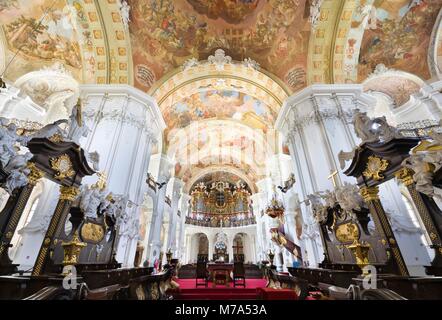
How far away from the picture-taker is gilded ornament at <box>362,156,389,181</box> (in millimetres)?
4770

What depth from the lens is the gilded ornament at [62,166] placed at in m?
5.05

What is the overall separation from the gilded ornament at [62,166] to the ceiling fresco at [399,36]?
13127 millimetres

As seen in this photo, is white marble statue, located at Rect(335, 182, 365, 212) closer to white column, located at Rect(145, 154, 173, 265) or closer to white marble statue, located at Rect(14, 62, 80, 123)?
white column, located at Rect(145, 154, 173, 265)

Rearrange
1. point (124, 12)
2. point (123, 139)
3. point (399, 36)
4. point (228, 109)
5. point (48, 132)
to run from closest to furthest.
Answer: point (48, 132), point (123, 139), point (124, 12), point (399, 36), point (228, 109)

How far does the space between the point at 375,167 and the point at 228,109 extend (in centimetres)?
1171

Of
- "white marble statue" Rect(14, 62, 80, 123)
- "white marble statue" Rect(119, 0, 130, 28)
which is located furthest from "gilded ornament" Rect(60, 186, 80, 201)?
"white marble statue" Rect(119, 0, 130, 28)

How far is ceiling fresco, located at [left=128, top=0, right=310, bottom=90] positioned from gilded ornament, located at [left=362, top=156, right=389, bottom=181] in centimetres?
656

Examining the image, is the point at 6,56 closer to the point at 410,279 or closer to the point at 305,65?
the point at 305,65

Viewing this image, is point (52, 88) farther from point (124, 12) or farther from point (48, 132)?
point (48, 132)

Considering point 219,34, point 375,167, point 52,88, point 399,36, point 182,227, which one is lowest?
point 375,167

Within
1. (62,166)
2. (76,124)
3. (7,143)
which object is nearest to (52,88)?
(76,124)

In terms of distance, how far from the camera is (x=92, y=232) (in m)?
5.83

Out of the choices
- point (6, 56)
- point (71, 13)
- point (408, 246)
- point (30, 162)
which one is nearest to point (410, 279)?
point (408, 246)

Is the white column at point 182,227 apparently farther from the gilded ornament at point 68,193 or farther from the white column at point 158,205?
the gilded ornament at point 68,193
